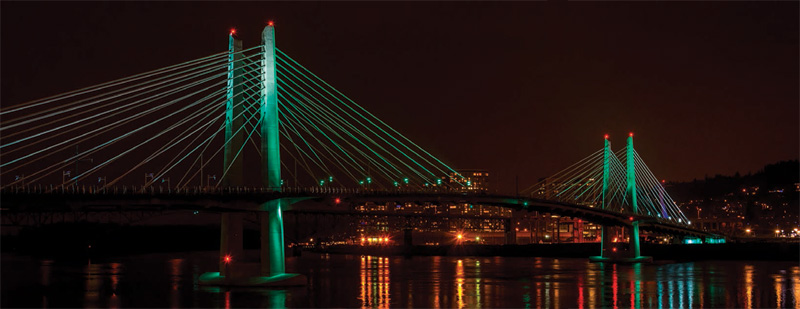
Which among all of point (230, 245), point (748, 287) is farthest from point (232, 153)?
point (748, 287)

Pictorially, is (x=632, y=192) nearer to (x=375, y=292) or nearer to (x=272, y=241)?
(x=375, y=292)

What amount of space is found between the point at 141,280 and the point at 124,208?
15803 millimetres

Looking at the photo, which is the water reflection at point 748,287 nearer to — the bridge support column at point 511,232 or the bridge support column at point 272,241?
the bridge support column at point 272,241

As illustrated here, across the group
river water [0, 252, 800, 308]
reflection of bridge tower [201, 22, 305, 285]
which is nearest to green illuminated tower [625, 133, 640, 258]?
river water [0, 252, 800, 308]

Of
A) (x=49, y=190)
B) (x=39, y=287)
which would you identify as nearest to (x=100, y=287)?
(x=39, y=287)

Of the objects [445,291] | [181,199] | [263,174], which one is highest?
[263,174]

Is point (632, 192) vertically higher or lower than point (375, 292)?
higher

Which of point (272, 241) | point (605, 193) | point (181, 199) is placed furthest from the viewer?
point (605, 193)

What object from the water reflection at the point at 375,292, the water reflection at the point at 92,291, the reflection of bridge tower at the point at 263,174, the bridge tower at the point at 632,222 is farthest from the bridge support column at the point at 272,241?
the bridge tower at the point at 632,222

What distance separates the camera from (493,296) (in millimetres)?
44094

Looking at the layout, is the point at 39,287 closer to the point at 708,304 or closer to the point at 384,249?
the point at 708,304

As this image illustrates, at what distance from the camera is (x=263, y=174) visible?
44875 millimetres

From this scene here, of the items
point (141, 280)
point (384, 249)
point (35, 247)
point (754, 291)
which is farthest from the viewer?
point (384, 249)

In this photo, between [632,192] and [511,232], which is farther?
[511,232]
